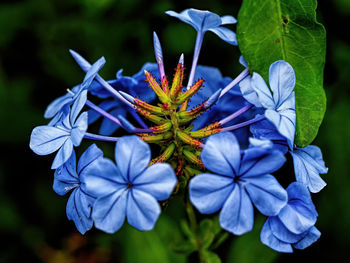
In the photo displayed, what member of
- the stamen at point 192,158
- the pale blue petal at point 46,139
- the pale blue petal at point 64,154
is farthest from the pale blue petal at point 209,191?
the pale blue petal at point 46,139

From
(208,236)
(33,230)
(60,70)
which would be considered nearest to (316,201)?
(208,236)

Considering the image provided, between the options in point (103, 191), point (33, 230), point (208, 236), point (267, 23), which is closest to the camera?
point (103, 191)

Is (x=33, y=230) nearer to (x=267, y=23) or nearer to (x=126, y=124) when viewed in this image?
(x=126, y=124)

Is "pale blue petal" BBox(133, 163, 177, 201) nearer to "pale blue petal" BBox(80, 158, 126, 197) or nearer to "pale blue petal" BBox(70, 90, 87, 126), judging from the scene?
"pale blue petal" BBox(80, 158, 126, 197)

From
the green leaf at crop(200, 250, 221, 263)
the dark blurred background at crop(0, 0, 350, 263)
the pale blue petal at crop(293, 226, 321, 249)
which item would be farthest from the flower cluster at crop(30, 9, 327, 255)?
the dark blurred background at crop(0, 0, 350, 263)

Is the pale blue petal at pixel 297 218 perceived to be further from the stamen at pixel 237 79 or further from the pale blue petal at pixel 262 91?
the stamen at pixel 237 79

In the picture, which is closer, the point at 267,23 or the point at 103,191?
the point at 103,191

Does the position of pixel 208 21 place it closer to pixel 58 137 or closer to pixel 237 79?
pixel 237 79
